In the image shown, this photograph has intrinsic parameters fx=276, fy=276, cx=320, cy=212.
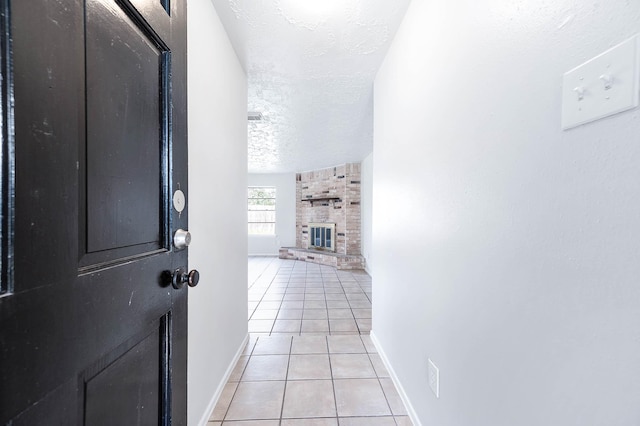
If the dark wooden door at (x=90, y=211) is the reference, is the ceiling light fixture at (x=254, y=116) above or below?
above

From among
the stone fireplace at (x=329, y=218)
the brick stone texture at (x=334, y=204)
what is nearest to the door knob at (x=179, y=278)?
the stone fireplace at (x=329, y=218)

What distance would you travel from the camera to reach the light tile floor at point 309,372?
1579mm

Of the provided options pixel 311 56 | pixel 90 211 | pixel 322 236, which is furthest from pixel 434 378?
pixel 322 236

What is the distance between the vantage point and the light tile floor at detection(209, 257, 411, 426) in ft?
5.18

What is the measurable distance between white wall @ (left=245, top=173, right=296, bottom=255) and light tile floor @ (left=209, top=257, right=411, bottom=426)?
4021mm

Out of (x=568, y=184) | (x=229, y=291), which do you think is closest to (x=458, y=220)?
(x=568, y=184)

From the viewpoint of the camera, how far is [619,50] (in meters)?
0.53

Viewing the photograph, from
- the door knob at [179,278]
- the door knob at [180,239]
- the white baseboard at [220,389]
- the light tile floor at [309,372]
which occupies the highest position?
the door knob at [180,239]

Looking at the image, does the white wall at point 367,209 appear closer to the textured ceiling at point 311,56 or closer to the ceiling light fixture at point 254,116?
the textured ceiling at point 311,56

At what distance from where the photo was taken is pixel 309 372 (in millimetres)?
2000

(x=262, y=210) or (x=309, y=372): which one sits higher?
(x=262, y=210)

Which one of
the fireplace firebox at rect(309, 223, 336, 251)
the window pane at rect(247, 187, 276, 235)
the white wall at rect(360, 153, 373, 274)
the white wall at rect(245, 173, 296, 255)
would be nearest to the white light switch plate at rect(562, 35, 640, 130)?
the white wall at rect(360, 153, 373, 274)

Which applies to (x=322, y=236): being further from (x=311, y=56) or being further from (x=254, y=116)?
(x=311, y=56)

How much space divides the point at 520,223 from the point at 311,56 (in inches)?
71.7
